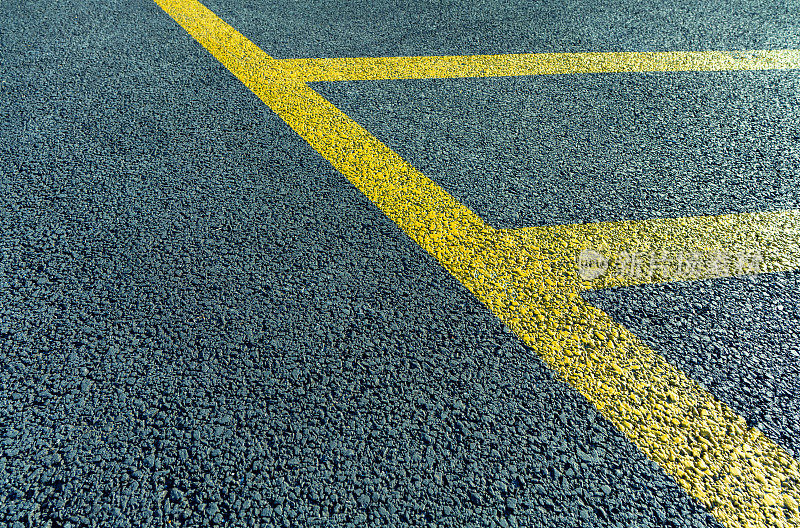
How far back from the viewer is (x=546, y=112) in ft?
9.57

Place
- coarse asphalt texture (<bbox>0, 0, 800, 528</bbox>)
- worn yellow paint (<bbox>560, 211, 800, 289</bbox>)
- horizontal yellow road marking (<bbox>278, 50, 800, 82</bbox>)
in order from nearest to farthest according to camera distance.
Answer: coarse asphalt texture (<bbox>0, 0, 800, 528</bbox>) < worn yellow paint (<bbox>560, 211, 800, 289</bbox>) < horizontal yellow road marking (<bbox>278, 50, 800, 82</bbox>)

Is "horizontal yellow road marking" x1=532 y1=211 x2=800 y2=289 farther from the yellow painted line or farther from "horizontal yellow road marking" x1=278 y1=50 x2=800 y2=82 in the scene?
"horizontal yellow road marking" x1=278 y1=50 x2=800 y2=82

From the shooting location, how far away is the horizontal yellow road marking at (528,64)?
323 centimetres

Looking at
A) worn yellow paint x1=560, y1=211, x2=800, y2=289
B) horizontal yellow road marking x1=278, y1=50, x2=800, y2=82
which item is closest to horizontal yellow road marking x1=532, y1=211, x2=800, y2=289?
worn yellow paint x1=560, y1=211, x2=800, y2=289

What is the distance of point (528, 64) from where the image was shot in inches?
134

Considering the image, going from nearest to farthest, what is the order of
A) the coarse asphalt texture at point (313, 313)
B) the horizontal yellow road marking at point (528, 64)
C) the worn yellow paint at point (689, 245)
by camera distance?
1. the coarse asphalt texture at point (313, 313)
2. the worn yellow paint at point (689, 245)
3. the horizontal yellow road marking at point (528, 64)

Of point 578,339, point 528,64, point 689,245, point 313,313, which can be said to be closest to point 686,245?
point 689,245

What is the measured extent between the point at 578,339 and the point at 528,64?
87.0 inches

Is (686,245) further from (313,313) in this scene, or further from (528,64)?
(528,64)

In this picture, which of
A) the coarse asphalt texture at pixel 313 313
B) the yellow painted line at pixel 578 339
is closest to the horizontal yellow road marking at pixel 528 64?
the coarse asphalt texture at pixel 313 313

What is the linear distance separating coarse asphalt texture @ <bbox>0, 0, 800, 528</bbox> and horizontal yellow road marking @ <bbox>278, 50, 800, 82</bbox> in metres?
0.17

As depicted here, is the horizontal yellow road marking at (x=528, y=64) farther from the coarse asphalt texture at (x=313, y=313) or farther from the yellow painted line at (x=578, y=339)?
the yellow painted line at (x=578, y=339)

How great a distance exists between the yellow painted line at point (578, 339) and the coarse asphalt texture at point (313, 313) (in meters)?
0.05

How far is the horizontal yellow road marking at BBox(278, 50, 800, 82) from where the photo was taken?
3229 mm
